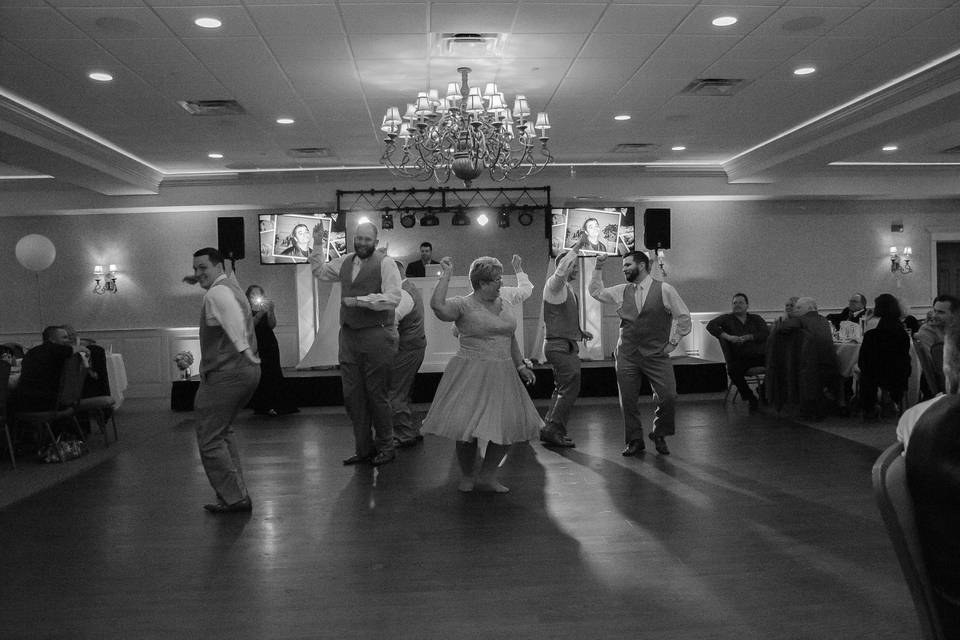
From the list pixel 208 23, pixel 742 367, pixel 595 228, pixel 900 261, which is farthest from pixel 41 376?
pixel 900 261

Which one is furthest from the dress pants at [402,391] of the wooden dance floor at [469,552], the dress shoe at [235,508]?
the dress shoe at [235,508]

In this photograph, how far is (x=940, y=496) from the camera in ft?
4.71

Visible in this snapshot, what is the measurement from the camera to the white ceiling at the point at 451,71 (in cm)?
498

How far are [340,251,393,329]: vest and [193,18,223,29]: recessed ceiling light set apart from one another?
165 cm

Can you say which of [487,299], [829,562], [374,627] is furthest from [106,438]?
[829,562]

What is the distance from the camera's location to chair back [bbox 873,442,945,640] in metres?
1.53

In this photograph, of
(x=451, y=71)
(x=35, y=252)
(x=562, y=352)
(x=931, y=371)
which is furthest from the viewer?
(x=35, y=252)

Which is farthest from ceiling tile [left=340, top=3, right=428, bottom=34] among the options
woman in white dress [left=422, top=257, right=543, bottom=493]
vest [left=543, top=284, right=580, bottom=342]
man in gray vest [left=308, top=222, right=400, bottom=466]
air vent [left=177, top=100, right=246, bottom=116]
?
air vent [left=177, top=100, right=246, bottom=116]

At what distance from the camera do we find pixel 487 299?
15.3 feet

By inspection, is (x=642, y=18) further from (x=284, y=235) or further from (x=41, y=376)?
(x=284, y=235)

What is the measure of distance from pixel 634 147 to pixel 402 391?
196 inches

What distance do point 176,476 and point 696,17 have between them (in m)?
4.57

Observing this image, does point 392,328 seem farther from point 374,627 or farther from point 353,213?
point 353,213

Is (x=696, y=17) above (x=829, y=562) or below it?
above
